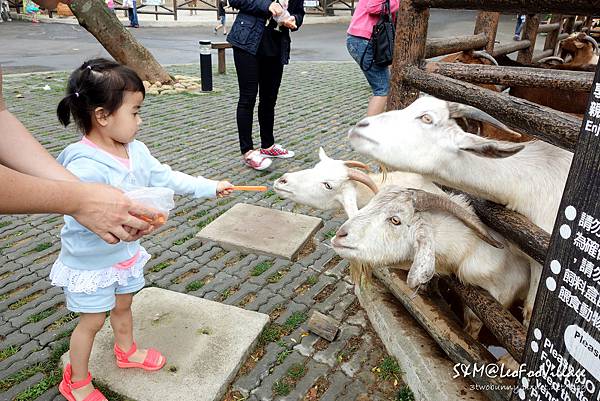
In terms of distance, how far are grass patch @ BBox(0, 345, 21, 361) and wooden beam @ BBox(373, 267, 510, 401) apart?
205 centimetres

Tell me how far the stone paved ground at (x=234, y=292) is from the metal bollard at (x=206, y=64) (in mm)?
2716

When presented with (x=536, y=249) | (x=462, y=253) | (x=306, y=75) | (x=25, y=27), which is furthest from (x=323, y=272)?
(x=25, y=27)

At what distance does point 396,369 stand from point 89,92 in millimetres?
1959

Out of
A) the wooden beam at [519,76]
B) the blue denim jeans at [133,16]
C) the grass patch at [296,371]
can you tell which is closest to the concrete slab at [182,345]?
the grass patch at [296,371]

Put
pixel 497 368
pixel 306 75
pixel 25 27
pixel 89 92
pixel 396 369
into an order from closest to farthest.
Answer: pixel 89 92
pixel 497 368
pixel 396 369
pixel 306 75
pixel 25 27

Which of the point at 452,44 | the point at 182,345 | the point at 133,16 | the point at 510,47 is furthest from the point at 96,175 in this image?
the point at 133,16

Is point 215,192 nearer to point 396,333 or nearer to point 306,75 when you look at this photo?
point 396,333

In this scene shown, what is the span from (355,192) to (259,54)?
2.19m

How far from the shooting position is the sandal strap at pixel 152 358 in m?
2.51

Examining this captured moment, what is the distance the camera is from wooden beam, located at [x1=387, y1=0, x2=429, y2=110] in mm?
2921

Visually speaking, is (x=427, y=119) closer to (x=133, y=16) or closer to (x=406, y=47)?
(x=406, y=47)

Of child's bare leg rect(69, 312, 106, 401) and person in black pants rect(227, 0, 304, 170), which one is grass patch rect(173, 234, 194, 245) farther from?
child's bare leg rect(69, 312, 106, 401)

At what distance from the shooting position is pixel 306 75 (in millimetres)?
10898

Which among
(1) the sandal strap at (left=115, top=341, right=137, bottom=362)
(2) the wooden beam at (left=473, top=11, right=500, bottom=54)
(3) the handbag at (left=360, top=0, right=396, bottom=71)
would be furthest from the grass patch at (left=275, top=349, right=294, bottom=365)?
(2) the wooden beam at (left=473, top=11, right=500, bottom=54)
